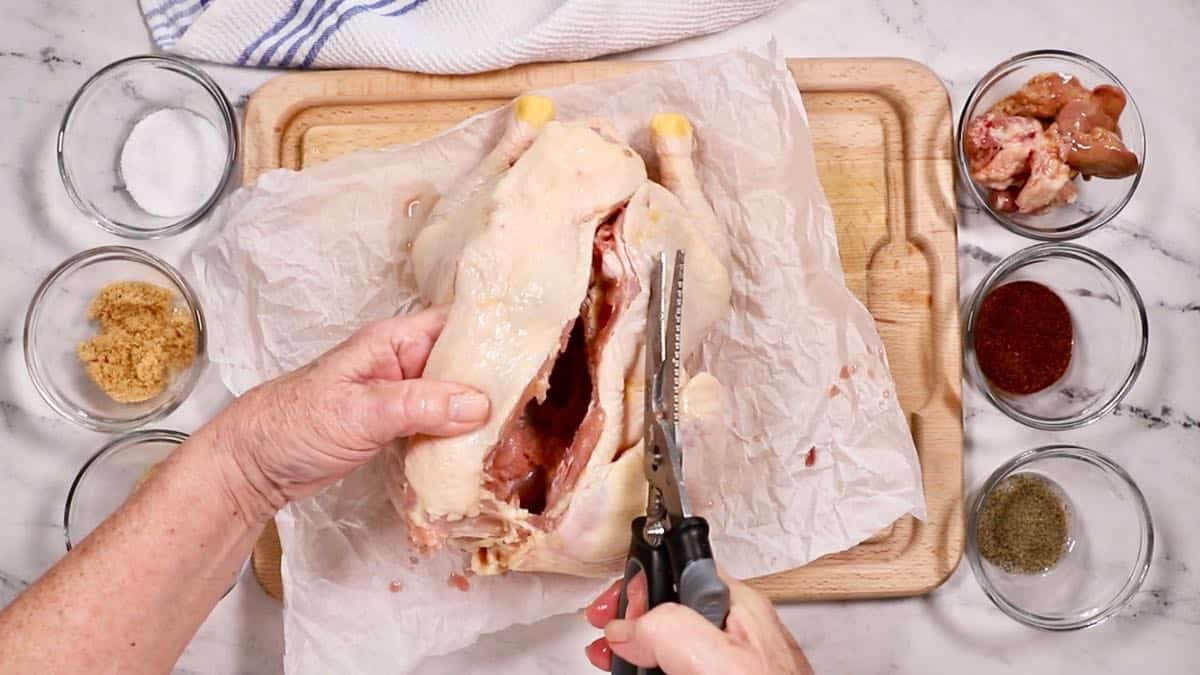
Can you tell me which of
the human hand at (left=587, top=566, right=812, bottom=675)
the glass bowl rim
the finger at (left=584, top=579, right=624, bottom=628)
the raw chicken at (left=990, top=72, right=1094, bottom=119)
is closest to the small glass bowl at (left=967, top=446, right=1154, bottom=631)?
the raw chicken at (left=990, top=72, right=1094, bottom=119)

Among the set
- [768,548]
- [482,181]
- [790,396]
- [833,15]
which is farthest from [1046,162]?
[482,181]

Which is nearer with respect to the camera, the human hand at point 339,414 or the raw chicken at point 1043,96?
the human hand at point 339,414

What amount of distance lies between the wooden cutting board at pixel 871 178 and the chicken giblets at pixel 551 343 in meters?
0.30

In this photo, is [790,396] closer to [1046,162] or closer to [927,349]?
[927,349]

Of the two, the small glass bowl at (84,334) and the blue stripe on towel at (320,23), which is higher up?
the blue stripe on towel at (320,23)

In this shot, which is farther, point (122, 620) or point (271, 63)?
point (271, 63)

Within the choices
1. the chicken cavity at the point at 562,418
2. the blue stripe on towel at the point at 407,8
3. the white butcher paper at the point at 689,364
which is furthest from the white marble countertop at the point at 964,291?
the chicken cavity at the point at 562,418

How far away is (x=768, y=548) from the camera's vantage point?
1925 millimetres

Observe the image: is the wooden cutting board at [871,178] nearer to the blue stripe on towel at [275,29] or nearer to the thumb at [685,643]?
the blue stripe on towel at [275,29]

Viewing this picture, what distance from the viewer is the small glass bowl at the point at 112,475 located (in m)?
2.04

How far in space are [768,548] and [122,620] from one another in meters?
1.06

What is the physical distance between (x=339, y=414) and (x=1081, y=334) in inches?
57.0

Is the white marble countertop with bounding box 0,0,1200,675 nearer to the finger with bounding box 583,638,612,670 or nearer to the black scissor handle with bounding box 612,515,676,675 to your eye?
the finger with bounding box 583,638,612,670

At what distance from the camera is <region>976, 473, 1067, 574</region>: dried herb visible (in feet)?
6.81
